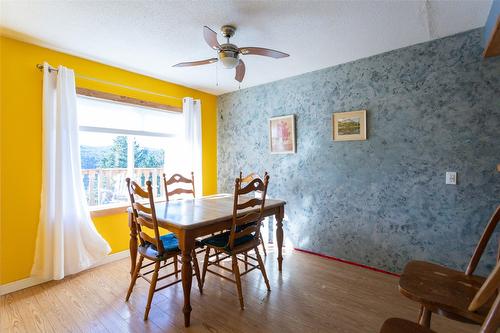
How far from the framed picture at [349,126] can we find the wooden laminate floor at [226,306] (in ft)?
4.86

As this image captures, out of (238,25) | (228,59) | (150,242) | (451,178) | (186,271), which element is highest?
(238,25)

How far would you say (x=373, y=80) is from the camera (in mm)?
2707

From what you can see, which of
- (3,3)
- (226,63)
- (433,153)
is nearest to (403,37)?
(433,153)

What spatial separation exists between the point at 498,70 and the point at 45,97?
406cm

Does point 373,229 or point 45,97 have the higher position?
point 45,97

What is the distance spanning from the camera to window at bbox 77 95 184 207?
2873mm

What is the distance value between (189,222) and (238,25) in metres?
1.65

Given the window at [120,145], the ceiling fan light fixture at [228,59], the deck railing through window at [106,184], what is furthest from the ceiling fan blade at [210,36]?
the deck railing through window at [106,184]

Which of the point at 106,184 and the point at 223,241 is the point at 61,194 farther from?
the point at 223,241

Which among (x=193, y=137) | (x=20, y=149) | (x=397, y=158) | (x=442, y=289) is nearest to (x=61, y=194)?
(x=20, y=149)

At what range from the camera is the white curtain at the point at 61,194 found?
241 cm

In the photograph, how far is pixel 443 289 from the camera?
1226 mm

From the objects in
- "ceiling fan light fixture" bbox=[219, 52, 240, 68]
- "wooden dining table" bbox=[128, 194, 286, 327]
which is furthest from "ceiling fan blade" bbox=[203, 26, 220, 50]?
"wooden dining table" bbox=[128, 194, 286, 327]

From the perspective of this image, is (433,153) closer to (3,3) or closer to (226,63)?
(226,63)
